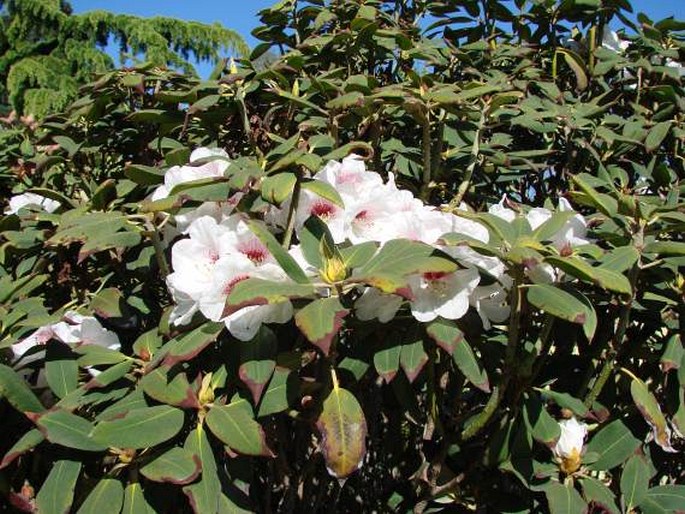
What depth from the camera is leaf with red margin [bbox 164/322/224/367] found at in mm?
1010

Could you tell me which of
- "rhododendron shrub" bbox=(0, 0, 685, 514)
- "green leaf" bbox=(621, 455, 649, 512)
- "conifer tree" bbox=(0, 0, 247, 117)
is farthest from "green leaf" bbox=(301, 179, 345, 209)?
"conifer tree" bbox=(0, 0, 247, 117)

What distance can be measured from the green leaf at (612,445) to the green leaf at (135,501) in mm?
755

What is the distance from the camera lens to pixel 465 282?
1073 mm

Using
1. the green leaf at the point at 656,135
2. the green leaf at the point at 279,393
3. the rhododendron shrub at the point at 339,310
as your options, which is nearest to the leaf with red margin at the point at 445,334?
the rhododendron shrub at the point at 339,310

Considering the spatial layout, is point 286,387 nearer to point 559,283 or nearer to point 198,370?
point 198,370

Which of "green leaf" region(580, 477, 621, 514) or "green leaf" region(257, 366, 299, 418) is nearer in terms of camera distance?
"green leaf" region(257, 366, 299, 418)

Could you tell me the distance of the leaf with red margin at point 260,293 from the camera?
91 cm

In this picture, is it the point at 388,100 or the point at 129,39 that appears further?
the point at 129,39

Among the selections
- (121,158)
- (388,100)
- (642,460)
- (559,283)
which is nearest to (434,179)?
(388,100)

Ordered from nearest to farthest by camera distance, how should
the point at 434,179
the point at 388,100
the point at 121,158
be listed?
1. the point at 388,100
2. the point at 434,179
3. the point at 121,158

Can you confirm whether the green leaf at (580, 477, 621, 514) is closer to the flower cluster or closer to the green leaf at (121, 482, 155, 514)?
the flower cluster

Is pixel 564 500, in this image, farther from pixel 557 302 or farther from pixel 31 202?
pixel 31 202

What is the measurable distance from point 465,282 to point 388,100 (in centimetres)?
58

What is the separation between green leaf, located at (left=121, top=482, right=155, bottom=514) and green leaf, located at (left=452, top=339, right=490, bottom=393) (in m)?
0.52
